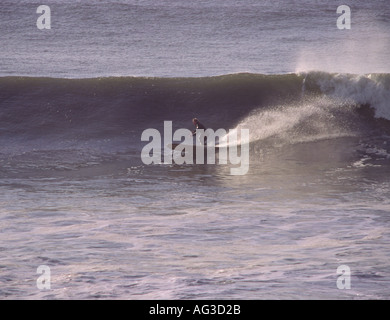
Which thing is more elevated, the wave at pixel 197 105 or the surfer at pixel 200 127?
the wave at pixel 197 105

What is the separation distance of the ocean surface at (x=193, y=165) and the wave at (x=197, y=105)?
0.17 ft

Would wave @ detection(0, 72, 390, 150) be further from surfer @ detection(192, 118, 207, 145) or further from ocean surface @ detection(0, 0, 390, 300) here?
surfer @ detection(192, 118, 207, 145)

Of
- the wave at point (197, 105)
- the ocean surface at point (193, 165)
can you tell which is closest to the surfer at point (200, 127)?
the ocean surface at point (193, 165)

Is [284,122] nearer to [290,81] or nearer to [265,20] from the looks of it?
[290,81]

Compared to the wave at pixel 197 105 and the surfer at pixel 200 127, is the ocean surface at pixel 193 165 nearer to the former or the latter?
the wave at pixel 197 105

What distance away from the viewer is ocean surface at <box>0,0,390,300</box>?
8.51 meters

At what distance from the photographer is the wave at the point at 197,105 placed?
18.1 m

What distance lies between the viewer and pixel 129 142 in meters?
17.7

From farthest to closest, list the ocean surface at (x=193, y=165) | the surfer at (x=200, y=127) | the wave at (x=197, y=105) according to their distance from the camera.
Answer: the wave at (x=197, y=105), the surfer at (x=200, y=127), the ocean surface at (x=193, y=165)

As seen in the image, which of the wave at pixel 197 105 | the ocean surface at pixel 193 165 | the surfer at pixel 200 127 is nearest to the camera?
the ocean surface at pixel 193 165

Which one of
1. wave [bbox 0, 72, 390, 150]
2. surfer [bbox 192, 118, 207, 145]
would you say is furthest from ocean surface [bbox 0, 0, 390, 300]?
surfer [bbox 192, 118, 207, 145]
